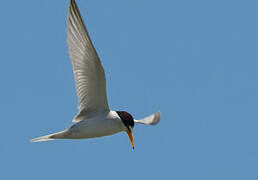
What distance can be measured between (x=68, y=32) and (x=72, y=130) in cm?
168

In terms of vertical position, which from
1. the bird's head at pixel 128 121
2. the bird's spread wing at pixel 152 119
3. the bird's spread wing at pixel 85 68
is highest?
the bird's spread wing at pixel 85 68

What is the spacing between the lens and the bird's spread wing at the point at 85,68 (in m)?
6.80

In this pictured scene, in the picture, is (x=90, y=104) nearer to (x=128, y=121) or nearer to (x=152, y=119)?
(x=128, y=121)

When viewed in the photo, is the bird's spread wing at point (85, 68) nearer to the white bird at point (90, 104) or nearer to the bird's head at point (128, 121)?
the white bird at point (90, 104)

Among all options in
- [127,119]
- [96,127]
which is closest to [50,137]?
[96,127]

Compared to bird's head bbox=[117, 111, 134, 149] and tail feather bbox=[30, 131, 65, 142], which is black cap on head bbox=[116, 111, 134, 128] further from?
tail feather bbox=[30, 131, 65, 142]

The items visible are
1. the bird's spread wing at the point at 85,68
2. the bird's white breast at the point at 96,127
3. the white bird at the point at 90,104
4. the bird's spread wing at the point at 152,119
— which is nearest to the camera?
the bird's spread wing at the point at 85,68

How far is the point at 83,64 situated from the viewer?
7.36m

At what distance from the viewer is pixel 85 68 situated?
7.40 m

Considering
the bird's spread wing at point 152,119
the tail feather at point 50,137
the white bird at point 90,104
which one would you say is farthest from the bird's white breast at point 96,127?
the bird's spread wing at point 152,119

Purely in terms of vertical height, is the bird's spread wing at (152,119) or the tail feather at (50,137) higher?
the tail feather at (50,137)

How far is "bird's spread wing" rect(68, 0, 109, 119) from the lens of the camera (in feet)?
22.3

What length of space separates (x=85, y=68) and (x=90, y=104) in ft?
2.35

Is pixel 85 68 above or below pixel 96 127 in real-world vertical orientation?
above
